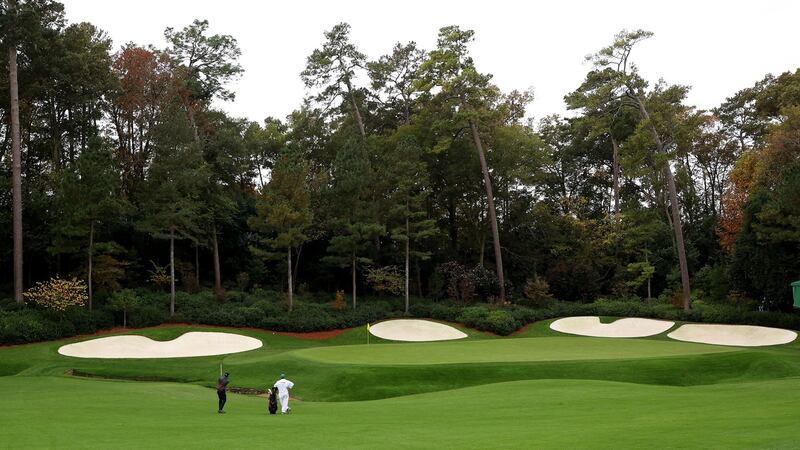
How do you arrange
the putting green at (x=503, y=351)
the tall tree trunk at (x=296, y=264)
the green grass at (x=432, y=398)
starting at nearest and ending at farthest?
1. the green grass at (x=432, y=398)
2. the putting green at (x=503, y=351)
3. the tall tree trunk at (x=296, y=264)

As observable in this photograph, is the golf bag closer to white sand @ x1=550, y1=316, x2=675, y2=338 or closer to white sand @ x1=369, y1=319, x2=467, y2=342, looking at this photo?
white sand @ x1=369, y1=319, x2=467, y2=342

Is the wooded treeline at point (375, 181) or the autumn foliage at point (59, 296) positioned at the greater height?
the wooded treeline at point (375, 181)

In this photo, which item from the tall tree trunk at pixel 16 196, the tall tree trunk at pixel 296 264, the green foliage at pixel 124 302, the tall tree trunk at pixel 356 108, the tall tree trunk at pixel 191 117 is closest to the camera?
the green foliage at pixel 124 302

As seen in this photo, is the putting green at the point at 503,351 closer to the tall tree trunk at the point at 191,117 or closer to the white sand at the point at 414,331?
the white sand at the point at 414,331

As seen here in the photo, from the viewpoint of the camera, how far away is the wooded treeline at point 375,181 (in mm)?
36531

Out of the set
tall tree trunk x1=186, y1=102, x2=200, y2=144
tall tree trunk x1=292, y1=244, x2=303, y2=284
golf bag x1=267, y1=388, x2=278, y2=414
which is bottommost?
golf bag x1=267, y1=388, x2=278, y2=414

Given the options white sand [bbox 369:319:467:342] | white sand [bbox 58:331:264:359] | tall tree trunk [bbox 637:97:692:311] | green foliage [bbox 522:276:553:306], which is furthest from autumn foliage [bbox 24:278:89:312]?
tall tree trunk [bbox 637:97:692:311]

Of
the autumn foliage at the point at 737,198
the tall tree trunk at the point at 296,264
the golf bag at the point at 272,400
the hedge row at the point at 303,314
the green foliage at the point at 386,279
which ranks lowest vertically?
the golf bag at the point at 272,400

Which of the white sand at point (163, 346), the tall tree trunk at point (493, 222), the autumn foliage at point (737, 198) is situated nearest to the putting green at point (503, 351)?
the white sand at point (163, 346)

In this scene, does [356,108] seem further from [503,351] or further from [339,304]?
[503,351]

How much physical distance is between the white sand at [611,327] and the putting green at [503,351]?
3.25 metres

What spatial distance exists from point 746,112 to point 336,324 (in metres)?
42.0

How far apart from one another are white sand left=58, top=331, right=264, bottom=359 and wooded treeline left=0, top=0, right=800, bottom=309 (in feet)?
20.1

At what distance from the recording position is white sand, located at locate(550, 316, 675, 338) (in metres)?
35.5
